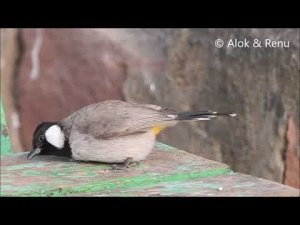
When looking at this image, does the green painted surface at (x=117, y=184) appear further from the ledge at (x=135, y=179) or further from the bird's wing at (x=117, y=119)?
the bird's wing at (x=117, y=119)

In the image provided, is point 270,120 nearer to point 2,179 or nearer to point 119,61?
point 119,61

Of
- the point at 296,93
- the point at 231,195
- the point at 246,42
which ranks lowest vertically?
the point at 231,195

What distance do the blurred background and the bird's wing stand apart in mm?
1492

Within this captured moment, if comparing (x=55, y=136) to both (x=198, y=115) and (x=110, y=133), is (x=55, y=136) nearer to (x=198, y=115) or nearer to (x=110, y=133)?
(x=110, y=133)

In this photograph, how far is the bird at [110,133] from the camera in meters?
4.18

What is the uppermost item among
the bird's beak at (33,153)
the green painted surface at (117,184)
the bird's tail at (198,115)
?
the bird's tail at (198,115)

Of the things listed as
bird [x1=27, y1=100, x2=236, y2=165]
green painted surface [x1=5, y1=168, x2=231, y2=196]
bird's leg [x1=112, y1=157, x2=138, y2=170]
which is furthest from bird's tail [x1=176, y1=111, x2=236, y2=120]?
green painted surface [x1=5, y1=168, x2=231, y2=196]

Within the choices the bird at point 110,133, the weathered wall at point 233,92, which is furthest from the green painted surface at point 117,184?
the weathered wall at point 233,92

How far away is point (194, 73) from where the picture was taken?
6.06m

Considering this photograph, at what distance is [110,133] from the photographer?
4.20 meters

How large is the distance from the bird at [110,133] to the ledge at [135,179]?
0.19 ft

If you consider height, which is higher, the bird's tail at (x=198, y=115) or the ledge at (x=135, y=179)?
the bird's tail at (x=198, y=115)

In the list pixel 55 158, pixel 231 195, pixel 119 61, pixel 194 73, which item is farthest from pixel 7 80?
pixel 231 195

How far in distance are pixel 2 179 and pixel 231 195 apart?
3.39 ft
